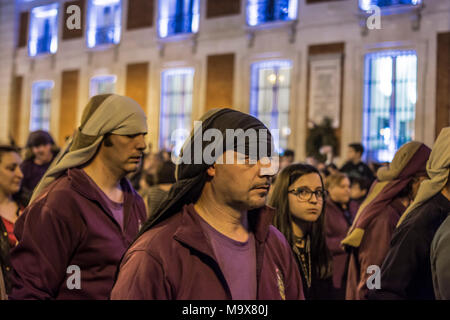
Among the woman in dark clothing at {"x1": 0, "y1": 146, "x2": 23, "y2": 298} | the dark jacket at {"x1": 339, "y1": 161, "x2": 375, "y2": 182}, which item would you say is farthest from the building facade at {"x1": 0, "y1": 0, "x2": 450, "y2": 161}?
the woman in dark clothing at {"x1": 0, "y1": 146, "x2": 23, "y2": 298}

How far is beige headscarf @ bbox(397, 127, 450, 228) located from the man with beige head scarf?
1685 millimetres

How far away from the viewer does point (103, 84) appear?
20.2 m

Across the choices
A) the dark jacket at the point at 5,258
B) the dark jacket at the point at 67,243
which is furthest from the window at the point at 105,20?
the dark jacket at the point at 67,243

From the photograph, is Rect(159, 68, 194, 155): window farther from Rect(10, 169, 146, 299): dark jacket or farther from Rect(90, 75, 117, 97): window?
Rect(10, 169, 146, 299): dark jacket

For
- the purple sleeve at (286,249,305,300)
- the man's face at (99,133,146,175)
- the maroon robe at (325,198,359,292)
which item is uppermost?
the man's face at (99,133,146,175)

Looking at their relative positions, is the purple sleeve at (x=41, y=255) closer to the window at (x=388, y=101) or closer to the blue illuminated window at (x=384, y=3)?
the window at (x=388, y=101)

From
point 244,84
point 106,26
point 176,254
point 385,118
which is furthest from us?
point 106,26

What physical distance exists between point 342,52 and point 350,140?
2.40 m

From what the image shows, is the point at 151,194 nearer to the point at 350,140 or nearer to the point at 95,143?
the point at 95,143

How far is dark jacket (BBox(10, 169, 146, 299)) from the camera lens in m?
2.87

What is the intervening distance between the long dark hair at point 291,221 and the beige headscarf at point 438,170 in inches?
35.5

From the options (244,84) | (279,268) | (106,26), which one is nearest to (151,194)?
(279,268)

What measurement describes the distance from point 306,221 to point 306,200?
18 centimetres

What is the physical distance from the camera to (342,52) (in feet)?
49.4
